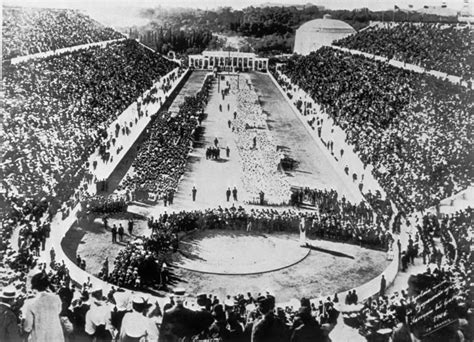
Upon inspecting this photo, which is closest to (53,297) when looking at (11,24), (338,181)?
(338,181)

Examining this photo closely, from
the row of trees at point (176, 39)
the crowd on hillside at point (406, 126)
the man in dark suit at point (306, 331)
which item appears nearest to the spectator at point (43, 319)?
the man in dark suit at point (306, 331)

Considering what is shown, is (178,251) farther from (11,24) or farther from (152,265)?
(11,24)

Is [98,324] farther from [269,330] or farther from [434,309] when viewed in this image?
[434,309]

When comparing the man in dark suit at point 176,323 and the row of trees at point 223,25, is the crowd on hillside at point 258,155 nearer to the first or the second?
the row of trees at point 223,25

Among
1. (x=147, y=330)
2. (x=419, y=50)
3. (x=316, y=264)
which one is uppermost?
(x=419, y=50)

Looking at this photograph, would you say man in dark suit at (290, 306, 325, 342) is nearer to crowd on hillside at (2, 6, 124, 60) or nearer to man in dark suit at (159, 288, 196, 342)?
man in dark suit at (159, 288, 196, 342)

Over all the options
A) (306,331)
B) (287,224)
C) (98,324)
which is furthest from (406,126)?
(98,324)
